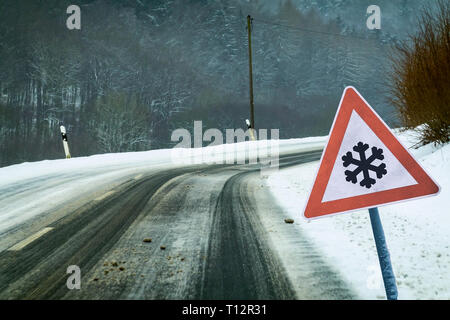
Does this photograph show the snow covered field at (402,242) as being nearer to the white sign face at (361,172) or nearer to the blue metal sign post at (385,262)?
the blue metal sign post at (385,262)

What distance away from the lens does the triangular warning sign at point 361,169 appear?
2.18m

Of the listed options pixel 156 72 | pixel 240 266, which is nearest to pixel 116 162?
pixel 240 266

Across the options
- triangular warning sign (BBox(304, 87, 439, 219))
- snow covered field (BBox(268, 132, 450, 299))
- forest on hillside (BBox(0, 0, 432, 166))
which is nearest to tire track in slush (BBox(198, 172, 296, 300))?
snow covered field (BBox(268, 132, 450, 299))

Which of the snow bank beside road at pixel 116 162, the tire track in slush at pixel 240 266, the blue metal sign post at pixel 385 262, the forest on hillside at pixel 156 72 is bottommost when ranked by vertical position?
the tire track in slush at pixel 240 266

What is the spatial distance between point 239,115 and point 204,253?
5596 centimetres

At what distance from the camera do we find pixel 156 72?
180 feet

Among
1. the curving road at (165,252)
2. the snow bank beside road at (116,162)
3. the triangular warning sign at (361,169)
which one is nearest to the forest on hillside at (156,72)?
the snow bank beside road at (116,162)

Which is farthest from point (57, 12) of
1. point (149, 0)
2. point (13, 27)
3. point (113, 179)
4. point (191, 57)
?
point (113, 179)

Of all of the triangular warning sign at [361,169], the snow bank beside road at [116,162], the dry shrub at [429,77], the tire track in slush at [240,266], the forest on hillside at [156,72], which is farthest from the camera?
the forest on hillside at [156,72]

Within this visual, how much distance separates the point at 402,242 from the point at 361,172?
179 centimetres

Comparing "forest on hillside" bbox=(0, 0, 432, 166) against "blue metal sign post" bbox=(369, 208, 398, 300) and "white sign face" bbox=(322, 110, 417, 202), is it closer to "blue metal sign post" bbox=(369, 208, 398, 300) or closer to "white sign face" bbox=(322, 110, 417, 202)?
"white sign face" bbox=(322, 110, 417, 202)

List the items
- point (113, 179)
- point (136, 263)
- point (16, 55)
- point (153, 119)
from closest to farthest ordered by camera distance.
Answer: point (136, 263) < point (113, 179) < point (16, 55) < point (153, 119)

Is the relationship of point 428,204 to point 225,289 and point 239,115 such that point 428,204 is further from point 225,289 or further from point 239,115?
point 239,115

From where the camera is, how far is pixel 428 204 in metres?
4.66
